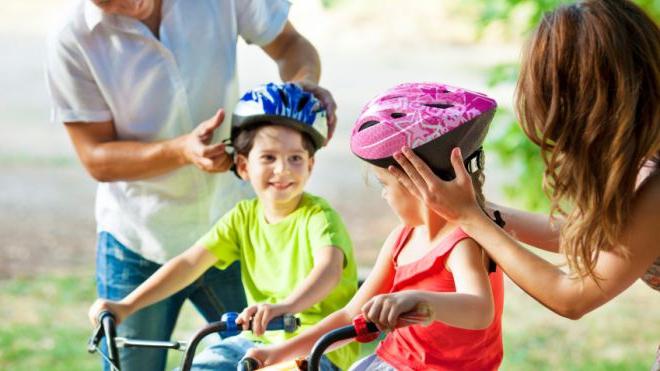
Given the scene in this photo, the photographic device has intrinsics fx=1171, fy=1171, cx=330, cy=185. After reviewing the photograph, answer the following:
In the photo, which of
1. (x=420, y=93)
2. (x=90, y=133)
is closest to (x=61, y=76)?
(x=90, y=133)

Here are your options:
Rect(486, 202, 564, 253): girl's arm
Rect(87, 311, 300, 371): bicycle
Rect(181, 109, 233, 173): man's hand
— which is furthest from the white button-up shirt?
Rect(486, 202, 564, 253): girl's arm

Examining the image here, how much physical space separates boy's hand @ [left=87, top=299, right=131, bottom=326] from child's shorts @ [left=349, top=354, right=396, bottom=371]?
0.81 m

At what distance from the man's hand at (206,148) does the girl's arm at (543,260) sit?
955mm

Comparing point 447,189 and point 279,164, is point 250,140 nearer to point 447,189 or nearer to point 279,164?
point 279,164

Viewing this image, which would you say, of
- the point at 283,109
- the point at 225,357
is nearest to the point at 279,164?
the point at 283,109

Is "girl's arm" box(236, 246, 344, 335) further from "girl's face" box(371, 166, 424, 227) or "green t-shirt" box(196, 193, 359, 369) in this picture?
"girl's face" box(371, 166, 424, 227)

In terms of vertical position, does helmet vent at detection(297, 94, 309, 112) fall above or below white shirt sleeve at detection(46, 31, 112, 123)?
below

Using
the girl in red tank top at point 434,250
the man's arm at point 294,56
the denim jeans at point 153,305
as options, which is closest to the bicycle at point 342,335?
the girl in red tank top at point 434,250

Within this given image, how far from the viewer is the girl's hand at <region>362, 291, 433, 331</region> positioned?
103 inches

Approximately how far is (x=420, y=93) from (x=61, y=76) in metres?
1.40

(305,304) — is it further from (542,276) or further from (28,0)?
(28,0)

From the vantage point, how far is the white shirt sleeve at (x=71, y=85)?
3.80 metres

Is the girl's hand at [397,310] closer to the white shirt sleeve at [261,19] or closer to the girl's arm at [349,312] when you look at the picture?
the girl's arm at [349,312]

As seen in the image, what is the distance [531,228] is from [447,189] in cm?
54
